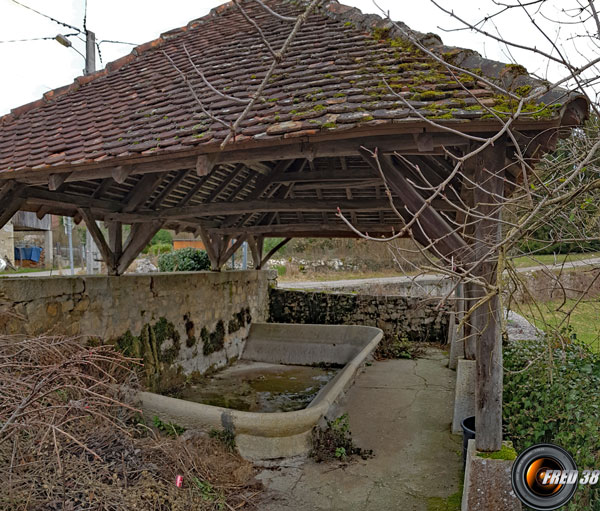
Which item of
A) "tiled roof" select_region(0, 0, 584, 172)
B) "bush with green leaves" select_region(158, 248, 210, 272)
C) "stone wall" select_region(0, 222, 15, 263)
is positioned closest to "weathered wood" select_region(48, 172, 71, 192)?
"tiled roof" select_region(0, 0, 584, 172)

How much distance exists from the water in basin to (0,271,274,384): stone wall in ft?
1.13

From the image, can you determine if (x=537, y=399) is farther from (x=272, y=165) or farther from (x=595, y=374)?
(x=272, y=165)

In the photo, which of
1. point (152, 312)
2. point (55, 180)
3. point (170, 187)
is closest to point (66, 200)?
point (55, 180)

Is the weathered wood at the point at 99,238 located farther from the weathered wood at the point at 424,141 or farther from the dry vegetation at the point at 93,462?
the weathered wood at the point at 424,141

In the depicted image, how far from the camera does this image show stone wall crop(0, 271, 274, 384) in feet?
13.6

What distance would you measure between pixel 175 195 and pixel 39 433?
3997mm

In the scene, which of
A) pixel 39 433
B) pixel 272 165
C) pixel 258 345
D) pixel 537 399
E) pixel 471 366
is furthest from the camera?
pixel 258 345

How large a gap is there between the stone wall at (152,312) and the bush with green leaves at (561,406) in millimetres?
3124

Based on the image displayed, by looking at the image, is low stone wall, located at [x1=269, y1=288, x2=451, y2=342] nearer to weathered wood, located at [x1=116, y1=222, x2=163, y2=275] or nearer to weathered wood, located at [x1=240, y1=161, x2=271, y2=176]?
weathered wood, located at [x1=240, y1=161, x2=271, y2=176]

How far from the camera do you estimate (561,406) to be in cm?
299

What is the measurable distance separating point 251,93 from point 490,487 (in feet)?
10.1

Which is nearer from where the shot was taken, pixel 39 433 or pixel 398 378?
pixel 39 433

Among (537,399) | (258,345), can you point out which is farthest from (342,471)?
(258,345)

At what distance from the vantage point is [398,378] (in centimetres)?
651
